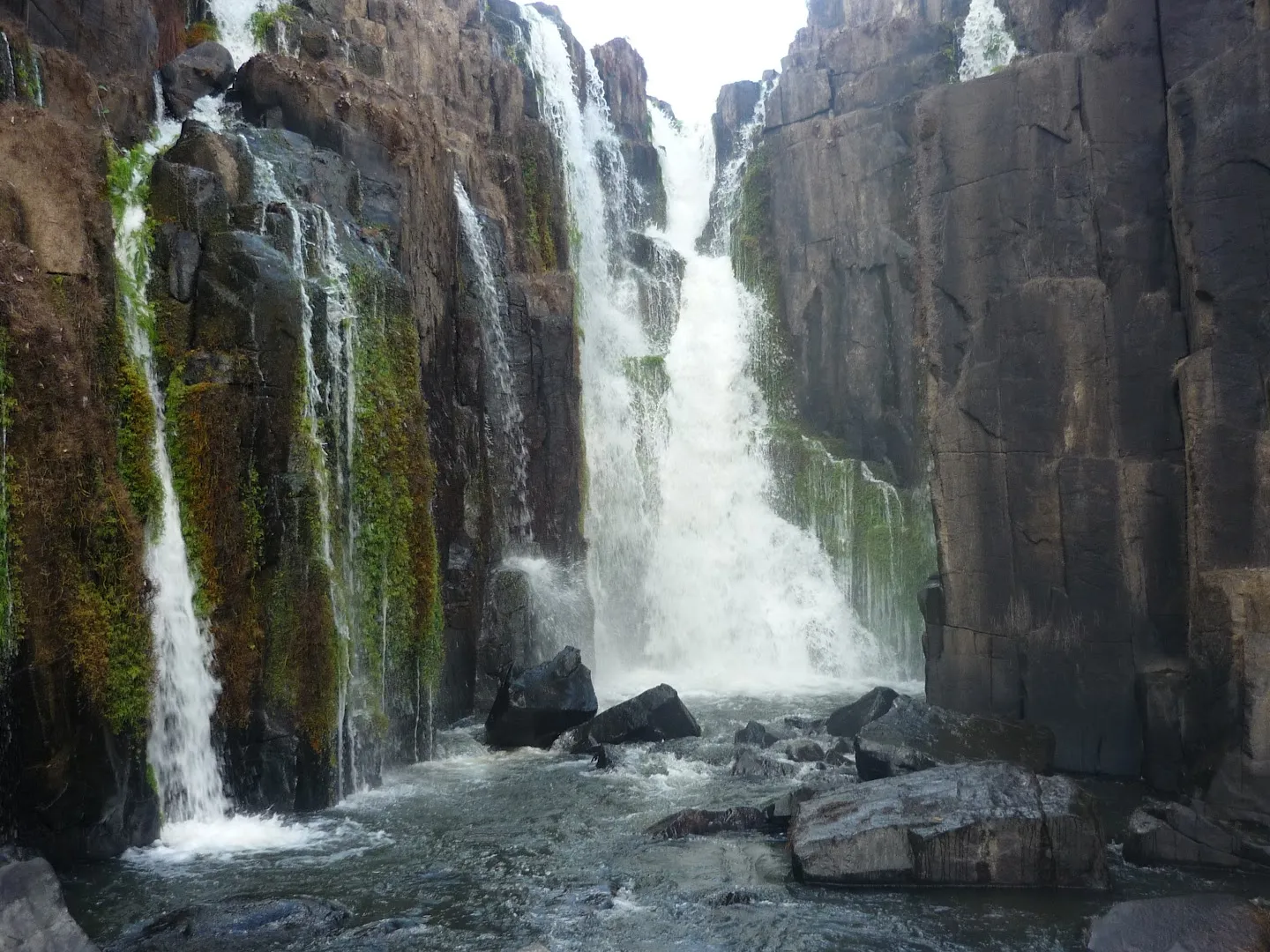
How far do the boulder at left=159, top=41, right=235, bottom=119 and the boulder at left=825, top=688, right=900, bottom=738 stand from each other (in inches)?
610

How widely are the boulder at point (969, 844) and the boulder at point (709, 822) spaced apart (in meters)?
1.38

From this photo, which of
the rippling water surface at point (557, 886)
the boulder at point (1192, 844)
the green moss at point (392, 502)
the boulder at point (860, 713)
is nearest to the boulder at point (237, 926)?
the rippling water surface at point (557, 886)

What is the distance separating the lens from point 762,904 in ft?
35.3

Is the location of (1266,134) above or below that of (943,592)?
above

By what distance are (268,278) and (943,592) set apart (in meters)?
10.9

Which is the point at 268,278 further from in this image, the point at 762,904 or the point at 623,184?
the point at 623,184

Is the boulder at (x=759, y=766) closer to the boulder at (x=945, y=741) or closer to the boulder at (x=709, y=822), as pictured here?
the boulder at (x=945, y=741)

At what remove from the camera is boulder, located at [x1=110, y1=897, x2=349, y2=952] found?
937 centimetres

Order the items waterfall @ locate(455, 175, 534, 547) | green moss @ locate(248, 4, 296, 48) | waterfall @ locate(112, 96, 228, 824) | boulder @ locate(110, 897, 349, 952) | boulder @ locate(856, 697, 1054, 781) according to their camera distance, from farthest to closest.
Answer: green moss @ locate(248, 4, 296, 48) < waterfall @ locate(455, 175, 534, 547) < boulder @ locate(856, 697, 1054, 781) < waterfall @ locate(112, 96, 228, 824) < boulder @ locate(110, 897, 349, 952)

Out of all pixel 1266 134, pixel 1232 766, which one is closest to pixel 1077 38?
pixel 1266 134

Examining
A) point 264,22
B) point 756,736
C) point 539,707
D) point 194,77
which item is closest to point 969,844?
point 756,736

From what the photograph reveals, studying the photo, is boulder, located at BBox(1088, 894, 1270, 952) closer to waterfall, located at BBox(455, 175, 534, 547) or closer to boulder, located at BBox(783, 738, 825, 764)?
boulder, located at BBox(783, 738, 825, 764)

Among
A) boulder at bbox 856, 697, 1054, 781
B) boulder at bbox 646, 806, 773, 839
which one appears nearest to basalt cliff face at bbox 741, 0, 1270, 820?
boulder at bbox 856, 697, 1054, 781

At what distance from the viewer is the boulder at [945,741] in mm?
14727
